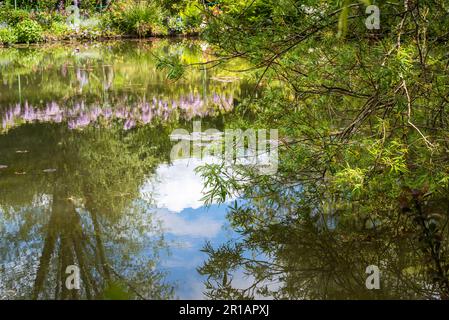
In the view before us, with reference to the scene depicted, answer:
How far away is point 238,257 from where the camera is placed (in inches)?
124

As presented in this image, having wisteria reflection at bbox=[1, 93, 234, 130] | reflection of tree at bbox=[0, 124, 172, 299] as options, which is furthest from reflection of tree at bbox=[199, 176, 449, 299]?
wisteria reflection at bbox=[1, 93, 234, 130]

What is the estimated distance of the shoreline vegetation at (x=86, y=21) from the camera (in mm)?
16875

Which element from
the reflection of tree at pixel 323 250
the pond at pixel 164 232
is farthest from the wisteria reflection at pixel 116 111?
the reflection of tree at pixel 323 250

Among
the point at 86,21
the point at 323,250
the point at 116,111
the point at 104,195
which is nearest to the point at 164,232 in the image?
the point at 104,195

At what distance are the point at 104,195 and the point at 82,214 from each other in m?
0.40

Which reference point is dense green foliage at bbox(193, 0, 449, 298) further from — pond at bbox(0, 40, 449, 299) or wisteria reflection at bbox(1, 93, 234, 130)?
wisteria reflection at bbox(1, 93, 234, 130)

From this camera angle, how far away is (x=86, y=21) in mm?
19500

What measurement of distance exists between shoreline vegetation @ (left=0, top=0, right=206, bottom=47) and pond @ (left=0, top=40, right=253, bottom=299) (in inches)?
364

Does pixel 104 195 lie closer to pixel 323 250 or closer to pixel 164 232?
pixel 164 232

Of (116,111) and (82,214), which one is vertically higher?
(116,111)

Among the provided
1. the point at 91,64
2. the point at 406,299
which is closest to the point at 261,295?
the point at 406,299

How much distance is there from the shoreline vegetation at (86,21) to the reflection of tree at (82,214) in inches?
492

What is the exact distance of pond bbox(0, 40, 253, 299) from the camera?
291cm

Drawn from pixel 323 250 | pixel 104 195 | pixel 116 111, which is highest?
pixel 116 111
